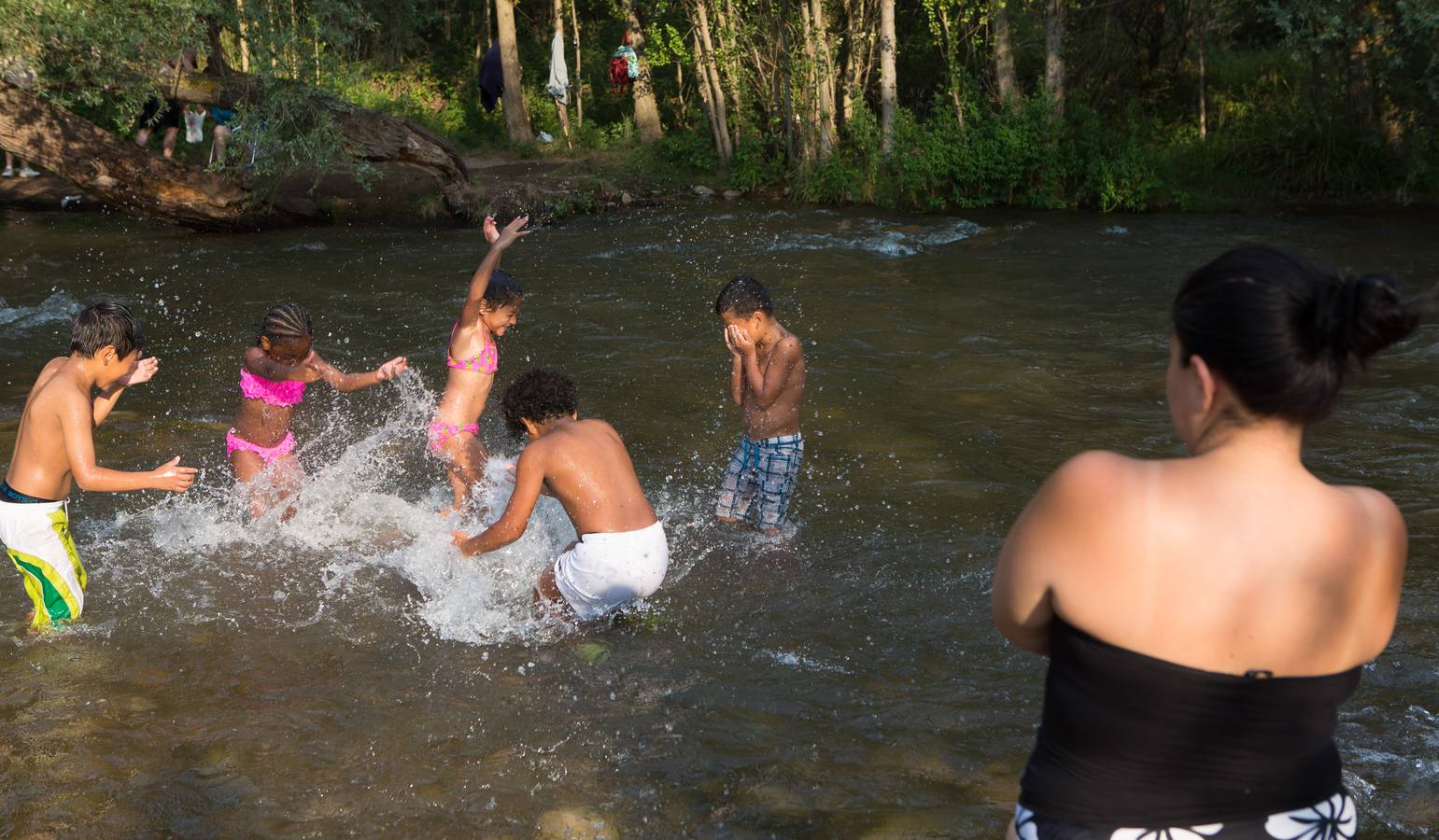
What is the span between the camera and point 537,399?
17.7 feet

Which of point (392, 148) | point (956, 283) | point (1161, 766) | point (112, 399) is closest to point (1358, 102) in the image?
point (956, 283)

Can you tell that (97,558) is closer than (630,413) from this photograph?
Yes

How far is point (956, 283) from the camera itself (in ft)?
44.3

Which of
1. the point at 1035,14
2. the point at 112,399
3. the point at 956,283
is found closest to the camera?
the point at 112,399

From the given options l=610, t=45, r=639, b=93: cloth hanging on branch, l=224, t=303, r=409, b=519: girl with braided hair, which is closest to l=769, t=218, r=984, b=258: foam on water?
l=610, t=45, r=639, b=93: cloth hanging on branch

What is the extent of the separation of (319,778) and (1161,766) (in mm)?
3439

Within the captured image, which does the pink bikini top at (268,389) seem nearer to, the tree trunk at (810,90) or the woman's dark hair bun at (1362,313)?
the woman's dark hair bun at (1362,313)

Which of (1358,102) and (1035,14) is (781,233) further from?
(1358,102)

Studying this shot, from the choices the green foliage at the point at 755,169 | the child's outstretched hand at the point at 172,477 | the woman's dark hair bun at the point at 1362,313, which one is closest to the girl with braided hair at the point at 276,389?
the child's outstretched hand at the point at 172,477

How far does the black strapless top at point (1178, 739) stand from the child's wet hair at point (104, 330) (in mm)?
4620

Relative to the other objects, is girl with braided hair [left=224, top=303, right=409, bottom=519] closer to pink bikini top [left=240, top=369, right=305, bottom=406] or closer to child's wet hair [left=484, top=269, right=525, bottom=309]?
pink bikini top [left=240, top=369, right=305, bottom=406]

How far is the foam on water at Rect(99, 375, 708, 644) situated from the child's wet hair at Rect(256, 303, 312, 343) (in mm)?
1041

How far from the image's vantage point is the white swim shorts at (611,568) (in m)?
5.41

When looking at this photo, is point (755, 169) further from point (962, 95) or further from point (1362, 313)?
point (1362, 313)
